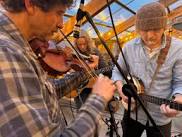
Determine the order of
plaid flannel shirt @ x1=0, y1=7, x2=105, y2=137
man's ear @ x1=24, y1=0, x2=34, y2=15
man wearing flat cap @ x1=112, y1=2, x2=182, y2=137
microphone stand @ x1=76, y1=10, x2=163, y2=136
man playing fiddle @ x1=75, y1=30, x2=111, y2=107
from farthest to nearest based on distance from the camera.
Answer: man playing fiddle @ x1=75, y1=30, x2=111, y2=107
man wearing flat cap @ x1=112, y1=2, x2=182, y2=137
microphone stand @ x1=76, y1=10, x2=163, y2=136
man's ear @ x1=24, y1=0, x2=34, y2=15
plaid flannel shirt @ x1=0, y1=7, x2=105, y2=137

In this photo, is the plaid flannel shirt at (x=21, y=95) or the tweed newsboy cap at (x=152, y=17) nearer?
the plaid flannel shirt at (x=21, y=95)

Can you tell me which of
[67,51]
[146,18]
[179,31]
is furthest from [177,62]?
[179,31]

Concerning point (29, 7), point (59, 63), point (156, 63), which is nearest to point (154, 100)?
point (156, 63)

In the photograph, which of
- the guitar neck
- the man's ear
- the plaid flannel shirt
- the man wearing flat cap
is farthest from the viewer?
the man wearing flat cap

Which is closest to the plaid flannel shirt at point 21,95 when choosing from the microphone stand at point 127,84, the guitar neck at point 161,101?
the microphone stand at point 127,84

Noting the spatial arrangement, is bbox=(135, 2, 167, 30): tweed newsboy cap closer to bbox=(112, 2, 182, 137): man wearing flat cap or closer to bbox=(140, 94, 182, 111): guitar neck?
bbox=(112, 2, 182, 137): man wearing flat cap

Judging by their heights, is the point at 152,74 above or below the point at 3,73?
below

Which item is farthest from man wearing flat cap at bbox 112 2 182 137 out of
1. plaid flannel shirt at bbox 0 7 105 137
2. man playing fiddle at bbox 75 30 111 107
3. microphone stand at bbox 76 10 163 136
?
man playing fiddle at bbox 75 30 111 107

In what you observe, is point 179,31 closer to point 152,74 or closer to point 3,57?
point 152,74

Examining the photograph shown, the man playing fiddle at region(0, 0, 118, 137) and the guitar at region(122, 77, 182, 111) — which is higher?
the man playing fiddle at region(0, 0, 118, 137)

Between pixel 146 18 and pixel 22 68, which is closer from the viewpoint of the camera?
pixel 22 68

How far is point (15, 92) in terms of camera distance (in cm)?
65

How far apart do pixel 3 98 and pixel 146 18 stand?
121 centimetres

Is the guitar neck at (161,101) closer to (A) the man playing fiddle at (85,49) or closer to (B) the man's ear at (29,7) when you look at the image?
(B) the man's ear at (29,7)
